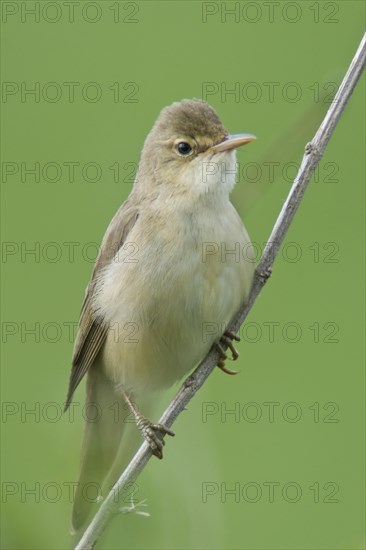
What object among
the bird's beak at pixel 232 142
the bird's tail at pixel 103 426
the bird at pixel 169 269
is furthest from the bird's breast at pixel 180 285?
the bird's tail at pixel 103 426

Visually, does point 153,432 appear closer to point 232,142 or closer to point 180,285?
point 180,285

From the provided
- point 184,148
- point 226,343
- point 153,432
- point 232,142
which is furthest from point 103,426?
point 232,142

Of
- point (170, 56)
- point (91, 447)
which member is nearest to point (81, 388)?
point (91, 447)

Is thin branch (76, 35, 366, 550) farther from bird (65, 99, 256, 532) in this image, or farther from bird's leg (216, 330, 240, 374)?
bird's leg (216, 330, 240, 374)

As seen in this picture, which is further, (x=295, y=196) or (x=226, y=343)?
(x=226, y=343)

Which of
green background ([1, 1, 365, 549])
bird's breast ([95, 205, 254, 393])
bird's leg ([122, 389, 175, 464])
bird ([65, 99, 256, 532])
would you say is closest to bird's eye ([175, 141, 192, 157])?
bird ([65, 99, 256, 532])

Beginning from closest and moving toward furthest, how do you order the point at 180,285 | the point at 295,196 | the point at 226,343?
1. the point at 295,196
2. the point at 180,285
3. the point at 226,343

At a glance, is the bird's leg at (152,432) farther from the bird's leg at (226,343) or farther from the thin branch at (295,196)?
the bird's leg at (226,343)

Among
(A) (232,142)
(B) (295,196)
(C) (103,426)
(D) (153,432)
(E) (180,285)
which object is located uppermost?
(A) (232,142)
